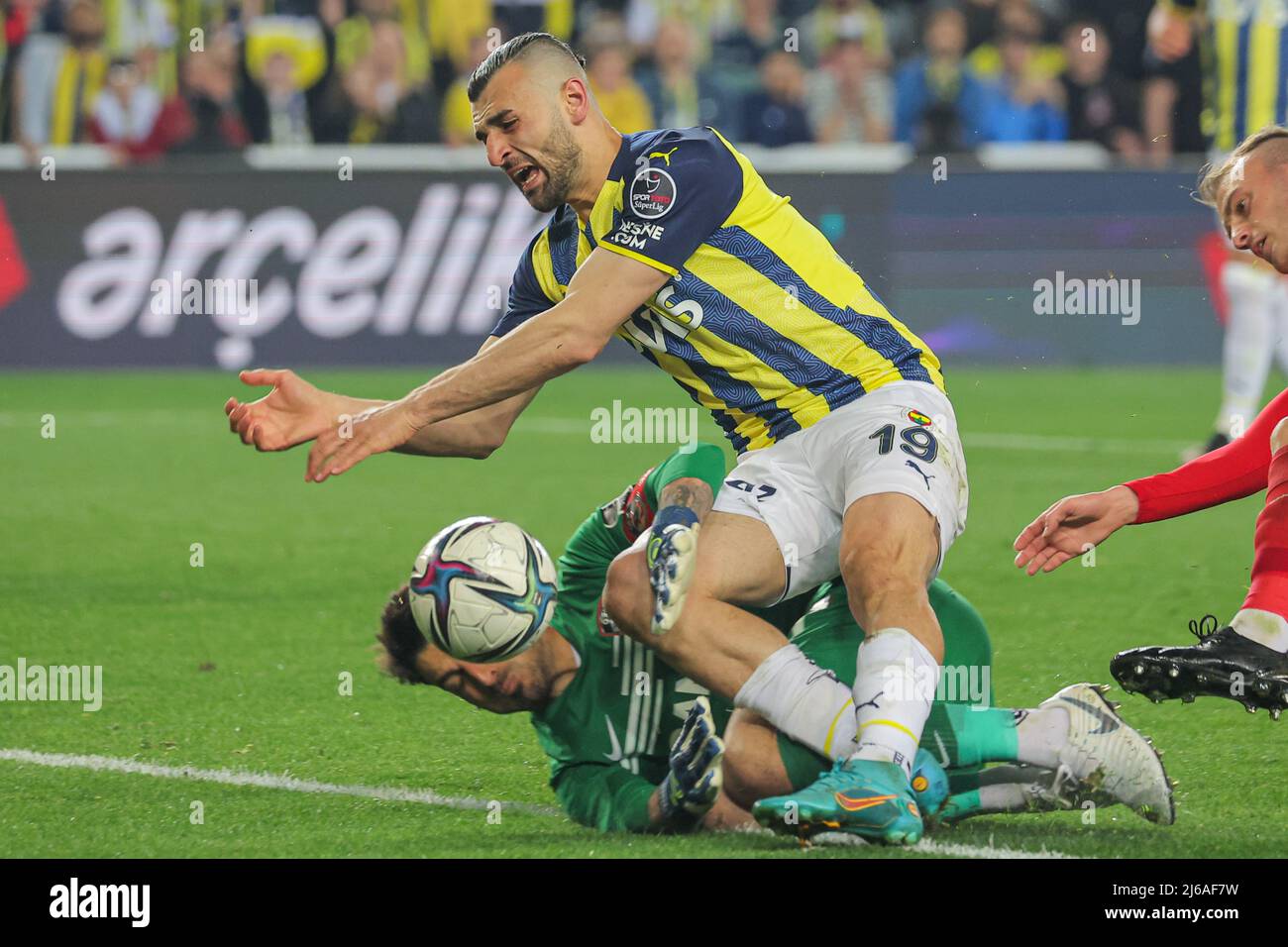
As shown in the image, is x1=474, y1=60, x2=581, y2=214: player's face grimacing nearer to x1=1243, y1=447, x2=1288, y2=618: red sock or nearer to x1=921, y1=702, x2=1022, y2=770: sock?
x1=921, y1=702, x2=1022, y2=770: sock

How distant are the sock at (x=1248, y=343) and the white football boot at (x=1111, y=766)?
6483 mm

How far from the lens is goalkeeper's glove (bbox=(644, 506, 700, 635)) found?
446cm

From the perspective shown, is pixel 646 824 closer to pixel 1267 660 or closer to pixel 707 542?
pixel 707 542

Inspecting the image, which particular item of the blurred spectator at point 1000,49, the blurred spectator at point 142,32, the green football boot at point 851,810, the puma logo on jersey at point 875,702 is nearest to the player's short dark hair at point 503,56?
the puma logo on jersey at point 875,702

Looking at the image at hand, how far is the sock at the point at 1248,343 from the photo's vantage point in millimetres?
11141

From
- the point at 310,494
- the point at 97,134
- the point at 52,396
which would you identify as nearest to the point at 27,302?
the point at 52,396

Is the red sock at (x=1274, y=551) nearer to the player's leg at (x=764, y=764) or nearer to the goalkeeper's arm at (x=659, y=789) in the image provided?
the player's leg at (x=764, y=764)

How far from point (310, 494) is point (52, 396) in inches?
172

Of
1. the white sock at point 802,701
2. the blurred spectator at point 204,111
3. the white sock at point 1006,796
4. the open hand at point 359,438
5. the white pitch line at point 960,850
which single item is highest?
the blurred spectator at point 204,111

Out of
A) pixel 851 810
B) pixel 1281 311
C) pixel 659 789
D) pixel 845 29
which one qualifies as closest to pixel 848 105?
pixel 845 29

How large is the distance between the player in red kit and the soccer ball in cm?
126

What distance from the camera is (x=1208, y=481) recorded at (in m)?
5.22

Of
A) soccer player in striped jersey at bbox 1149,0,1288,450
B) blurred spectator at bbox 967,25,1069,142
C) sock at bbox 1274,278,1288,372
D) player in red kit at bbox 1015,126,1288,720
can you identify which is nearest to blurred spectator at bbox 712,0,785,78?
blurred spectator at bbox 967,25,1069,142

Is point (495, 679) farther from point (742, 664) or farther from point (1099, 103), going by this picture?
point (1099, 103)
